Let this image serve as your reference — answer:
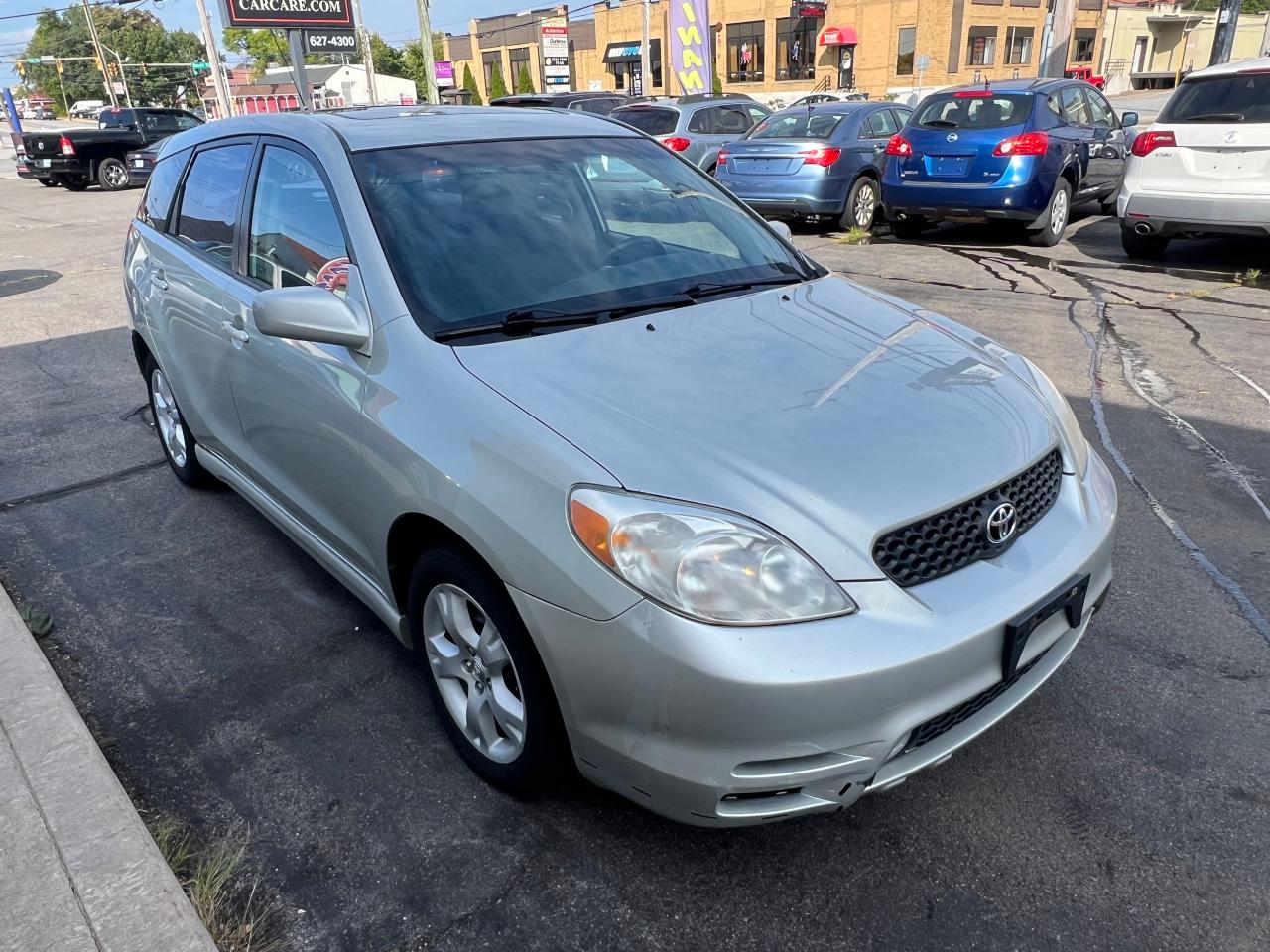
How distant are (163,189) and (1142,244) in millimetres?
8495

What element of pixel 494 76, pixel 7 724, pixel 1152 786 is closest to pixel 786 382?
pixel 1152 786

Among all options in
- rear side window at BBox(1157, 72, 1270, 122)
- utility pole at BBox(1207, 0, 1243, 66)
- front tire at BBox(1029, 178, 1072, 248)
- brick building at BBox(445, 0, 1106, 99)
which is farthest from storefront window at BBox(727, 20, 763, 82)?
rear side window at BBox(1157, 72, 1270, 122)

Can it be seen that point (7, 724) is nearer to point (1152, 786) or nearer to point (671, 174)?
point (671, 174)

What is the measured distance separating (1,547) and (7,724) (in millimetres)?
1855

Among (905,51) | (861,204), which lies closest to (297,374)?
(861,204)

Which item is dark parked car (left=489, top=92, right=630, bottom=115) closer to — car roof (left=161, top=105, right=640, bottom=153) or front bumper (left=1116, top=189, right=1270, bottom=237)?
front bumper (left=1116, top=189, right=1270, bottom=237)

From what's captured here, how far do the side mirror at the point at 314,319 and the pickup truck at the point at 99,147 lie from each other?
20.8m

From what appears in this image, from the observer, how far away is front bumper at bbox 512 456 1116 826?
6.30 feet

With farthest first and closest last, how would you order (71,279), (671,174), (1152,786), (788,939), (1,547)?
(71,279), (1,547), (671,174), (1152,786), (788,939)

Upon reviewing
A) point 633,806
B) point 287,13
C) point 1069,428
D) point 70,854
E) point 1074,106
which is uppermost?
point 287,13

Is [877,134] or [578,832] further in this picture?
[877,134]

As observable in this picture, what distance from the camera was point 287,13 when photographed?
2411 centimetres

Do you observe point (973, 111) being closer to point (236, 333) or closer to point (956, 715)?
point (236, 333)

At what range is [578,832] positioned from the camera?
8.13 ft
